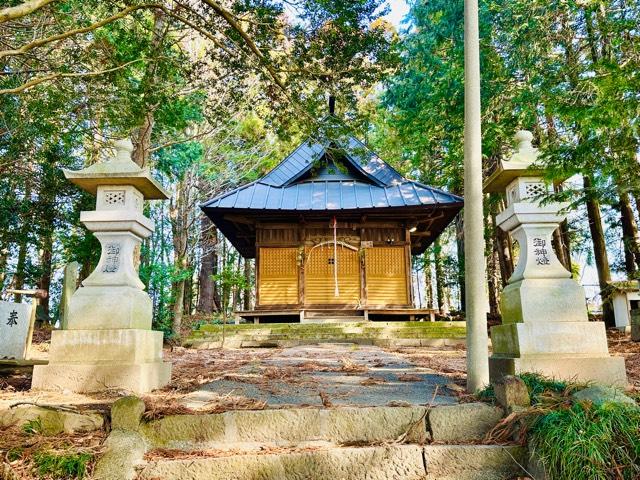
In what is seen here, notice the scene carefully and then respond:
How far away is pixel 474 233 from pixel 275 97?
333 centimetres

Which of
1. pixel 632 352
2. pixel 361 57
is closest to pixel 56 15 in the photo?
pixel 361 57

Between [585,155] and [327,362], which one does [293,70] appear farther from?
[327,362]

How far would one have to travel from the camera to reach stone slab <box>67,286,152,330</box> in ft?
13.0

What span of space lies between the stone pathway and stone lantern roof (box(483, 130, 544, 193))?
2.05 meters

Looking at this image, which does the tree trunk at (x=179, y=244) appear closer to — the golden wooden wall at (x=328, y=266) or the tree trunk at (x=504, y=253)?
the golden wooden wall at (x=328, y=266)

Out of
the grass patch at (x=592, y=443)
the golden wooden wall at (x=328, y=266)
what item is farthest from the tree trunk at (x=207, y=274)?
the grass patch at (x=592, y=443)

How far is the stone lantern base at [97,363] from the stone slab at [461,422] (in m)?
2.43

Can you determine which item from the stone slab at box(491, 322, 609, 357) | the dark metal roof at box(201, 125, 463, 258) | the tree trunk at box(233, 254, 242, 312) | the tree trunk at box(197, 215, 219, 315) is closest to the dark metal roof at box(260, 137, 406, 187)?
the dark metal roof at box(201, 125, 463, 258)

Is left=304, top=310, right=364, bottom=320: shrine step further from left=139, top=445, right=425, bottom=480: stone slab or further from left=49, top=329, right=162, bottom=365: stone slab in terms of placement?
left=139, top=445, right=425, bottom=480: stone slab

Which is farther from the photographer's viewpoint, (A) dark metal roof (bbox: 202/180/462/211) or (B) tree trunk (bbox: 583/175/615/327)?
(A) dark metal roof (bbox: 202/180/462/211)

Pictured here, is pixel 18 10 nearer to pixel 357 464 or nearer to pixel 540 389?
pixel 357 464

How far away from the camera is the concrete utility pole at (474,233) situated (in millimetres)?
3600

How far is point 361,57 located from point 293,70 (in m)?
0.89

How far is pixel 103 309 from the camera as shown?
399cm
